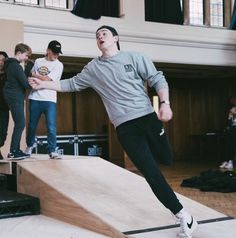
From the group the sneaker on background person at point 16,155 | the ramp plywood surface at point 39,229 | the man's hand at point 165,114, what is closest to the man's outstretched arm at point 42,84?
the man's hand at point 165,114

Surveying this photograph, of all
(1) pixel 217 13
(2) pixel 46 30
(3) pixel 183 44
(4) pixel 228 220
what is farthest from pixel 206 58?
(4) pixel 228 220

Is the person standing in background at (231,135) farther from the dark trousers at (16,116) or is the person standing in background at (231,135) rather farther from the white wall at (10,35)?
the dark trousers at (16,116)

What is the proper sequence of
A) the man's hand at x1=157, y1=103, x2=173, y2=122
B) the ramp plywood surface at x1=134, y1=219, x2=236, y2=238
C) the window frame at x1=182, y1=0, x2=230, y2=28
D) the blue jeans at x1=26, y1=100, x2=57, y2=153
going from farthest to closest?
the window frame at x1=182, y1=0, x2=230, y2=28, the blue jeans at x1=26, y1=100, x2=57, y2=153, the ramp plywood surface at x1=134, y1=219, x2=236, y2=238, the man's hand at x1=157, y1=103, x2=173, y2=122

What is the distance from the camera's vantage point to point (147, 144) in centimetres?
317

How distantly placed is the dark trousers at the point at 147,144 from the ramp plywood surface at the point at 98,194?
1.64ft

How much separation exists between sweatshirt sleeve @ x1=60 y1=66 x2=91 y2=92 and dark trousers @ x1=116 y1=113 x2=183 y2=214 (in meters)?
0.44

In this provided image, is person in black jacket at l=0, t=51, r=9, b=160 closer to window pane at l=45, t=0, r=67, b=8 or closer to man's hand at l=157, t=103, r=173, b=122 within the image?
man's hand at l=157, t=103, r=173, b=122

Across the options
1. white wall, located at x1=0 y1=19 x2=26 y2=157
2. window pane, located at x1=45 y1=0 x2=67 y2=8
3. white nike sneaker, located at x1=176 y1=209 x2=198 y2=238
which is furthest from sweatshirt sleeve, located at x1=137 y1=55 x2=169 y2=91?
window pane, located at x1=45 y1=0 x2=67 y2=8

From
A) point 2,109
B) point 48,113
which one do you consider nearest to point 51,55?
point 48,113

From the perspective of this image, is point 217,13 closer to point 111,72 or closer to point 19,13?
point 19,13

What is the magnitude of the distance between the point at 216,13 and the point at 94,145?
4571 millimetres

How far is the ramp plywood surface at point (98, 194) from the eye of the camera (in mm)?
3527

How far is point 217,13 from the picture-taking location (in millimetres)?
11727

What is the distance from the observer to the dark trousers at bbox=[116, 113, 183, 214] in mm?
3084
